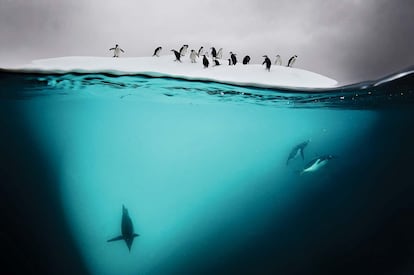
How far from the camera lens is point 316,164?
2.21 meters

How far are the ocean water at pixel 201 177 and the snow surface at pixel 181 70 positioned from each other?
0.09m

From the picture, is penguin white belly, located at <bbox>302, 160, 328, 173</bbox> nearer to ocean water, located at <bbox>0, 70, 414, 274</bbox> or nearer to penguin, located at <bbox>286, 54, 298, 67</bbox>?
ocean water, located at <bbox>0, 70, 414, 274</bbox>

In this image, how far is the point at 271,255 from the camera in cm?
240

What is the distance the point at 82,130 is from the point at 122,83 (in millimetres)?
364

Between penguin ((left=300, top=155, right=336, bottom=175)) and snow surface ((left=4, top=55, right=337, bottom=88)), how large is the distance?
50 cm

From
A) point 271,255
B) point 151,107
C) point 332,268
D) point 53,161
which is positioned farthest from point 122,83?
point 332,268

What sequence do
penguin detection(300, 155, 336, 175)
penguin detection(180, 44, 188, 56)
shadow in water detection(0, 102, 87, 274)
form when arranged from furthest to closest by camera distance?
penguin detection(300, 155, 336, 175) < shadow in water detection(0, 102, 87, 274) < penguin detection(180, 44, 188, 56)

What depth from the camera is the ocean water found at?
2061 millimetres

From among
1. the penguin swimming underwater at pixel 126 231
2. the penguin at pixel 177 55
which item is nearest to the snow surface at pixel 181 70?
the penguin at pixel 177 55

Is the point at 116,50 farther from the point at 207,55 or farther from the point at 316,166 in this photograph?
the point at 316,166

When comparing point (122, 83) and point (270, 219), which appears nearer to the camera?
point (122, 83)

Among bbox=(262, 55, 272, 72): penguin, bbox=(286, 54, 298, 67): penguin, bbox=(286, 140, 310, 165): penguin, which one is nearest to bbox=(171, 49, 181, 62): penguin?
bbox=(262, 55, 272, 72): penguin

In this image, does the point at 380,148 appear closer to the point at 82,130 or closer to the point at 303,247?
the point at 303,247

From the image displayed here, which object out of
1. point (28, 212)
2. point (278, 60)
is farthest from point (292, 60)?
point (28, 212)
